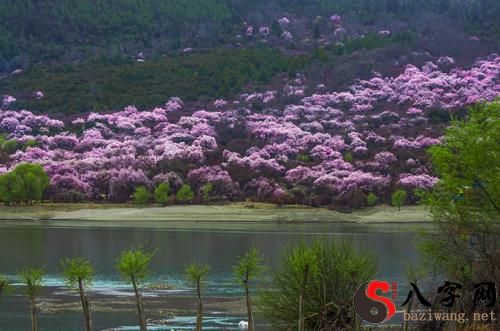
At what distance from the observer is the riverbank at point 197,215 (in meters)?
100

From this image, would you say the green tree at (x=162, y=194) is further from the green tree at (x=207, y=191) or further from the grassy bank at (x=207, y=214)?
the green tree at (x=207, y=191)

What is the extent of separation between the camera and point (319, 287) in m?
28.5

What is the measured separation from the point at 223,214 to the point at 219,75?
78132 millimetres

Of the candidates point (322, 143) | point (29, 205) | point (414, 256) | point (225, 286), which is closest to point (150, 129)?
point (322, 143)

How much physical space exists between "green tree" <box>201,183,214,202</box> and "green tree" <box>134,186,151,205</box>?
637 centimetres

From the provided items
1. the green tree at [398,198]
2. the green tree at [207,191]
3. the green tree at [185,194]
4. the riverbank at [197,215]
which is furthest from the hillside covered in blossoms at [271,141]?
the riverbank at [197,215]

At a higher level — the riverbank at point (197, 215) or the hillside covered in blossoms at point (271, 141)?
the hillside covered in blossoms at point (271, 141)

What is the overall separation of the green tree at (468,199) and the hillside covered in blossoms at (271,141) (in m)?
74.6

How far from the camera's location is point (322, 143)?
425 feet

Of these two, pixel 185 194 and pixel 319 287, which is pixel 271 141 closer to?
pixel 185 194

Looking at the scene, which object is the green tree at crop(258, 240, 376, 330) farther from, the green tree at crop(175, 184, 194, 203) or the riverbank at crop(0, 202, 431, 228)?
the green tree at crop(175, 184, 194, 203)

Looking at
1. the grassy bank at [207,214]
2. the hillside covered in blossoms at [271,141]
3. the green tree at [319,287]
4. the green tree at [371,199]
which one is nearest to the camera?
the green tree at [319,287]

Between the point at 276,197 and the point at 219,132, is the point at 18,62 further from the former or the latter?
the point at 276,197

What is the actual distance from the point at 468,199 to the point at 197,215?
76889 millimetres
